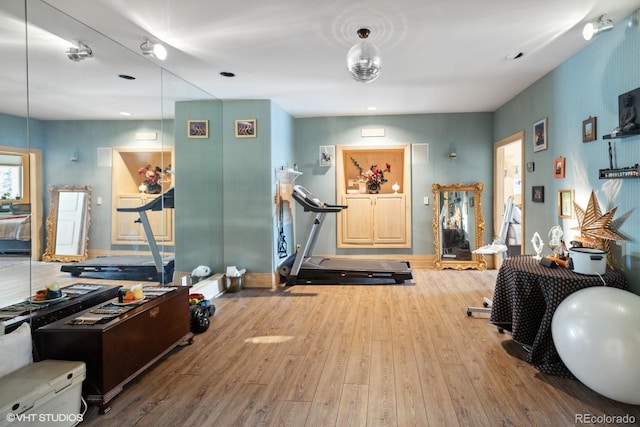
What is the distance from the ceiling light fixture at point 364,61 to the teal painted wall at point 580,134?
194 centimetres

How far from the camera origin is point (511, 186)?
27.8 feet

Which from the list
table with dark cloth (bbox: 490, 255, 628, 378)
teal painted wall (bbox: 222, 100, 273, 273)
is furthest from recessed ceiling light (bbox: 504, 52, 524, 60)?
teal painted wall (bbox: 222, 100, 273, 273)

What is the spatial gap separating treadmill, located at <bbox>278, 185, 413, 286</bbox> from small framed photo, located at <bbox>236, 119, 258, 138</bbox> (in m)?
1.00

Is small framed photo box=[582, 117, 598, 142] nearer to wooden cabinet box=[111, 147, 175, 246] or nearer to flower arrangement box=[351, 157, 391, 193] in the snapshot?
flower arrangement box=[351, 157, 391, 193]

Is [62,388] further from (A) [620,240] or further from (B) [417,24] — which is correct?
(A) [620,240]

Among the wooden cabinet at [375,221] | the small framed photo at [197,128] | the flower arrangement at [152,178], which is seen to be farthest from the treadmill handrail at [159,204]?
the wooden cabinet at [375,221]

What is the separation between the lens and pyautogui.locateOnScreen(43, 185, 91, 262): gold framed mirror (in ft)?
8.75

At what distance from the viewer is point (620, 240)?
3051mm

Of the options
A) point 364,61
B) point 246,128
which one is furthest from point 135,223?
point 364,61

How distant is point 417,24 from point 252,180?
3099mm

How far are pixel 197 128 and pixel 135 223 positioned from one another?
1.71 m

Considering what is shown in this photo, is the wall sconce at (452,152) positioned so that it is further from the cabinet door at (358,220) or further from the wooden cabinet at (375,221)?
the cabinet door at (358,220)

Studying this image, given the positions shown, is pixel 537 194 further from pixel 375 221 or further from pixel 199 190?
pixel 199 190

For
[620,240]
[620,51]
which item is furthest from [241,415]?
[620,51]
